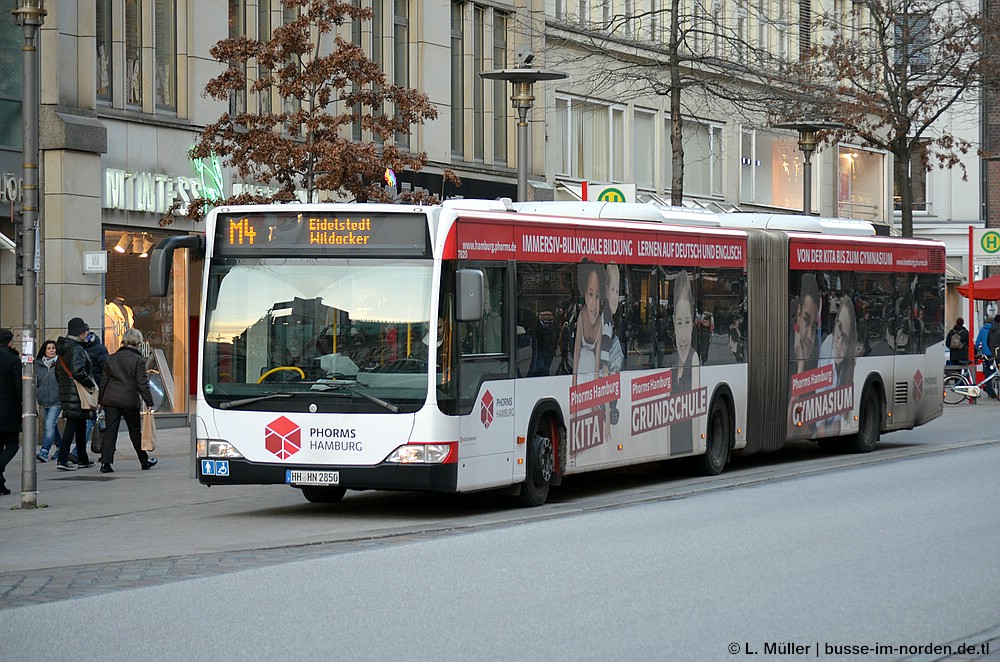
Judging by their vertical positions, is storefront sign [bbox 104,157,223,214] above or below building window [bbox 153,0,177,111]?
below

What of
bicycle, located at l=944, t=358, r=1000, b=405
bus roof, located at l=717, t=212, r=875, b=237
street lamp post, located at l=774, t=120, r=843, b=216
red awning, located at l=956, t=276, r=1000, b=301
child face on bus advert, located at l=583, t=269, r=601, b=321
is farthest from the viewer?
red awning, located at l=956, t=276, r=1000, b=301

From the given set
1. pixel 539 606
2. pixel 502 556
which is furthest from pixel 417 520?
pixel 539 606

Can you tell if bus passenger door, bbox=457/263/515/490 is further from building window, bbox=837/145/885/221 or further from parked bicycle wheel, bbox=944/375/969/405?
building window, bbox=837/145/885/221

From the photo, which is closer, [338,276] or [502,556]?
[502,556]

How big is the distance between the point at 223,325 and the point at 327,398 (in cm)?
116

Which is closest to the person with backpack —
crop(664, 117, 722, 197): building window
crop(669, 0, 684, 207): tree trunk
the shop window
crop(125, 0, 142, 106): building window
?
crop(664, 117, 722, 197): building window

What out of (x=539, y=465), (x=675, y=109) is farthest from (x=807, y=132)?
(x=539, y=465)

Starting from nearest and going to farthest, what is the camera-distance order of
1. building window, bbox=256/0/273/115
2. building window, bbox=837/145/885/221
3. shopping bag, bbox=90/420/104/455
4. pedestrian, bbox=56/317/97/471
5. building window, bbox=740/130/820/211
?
pedestrian, bbox=56/317/97/471, shopping bag, bbox=90/420/104/455, building window, bbox=256/0/273/115, building window, bbox=740/130/820/211, building window, bbox=837/145/885/221

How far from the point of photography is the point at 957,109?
59.4 m

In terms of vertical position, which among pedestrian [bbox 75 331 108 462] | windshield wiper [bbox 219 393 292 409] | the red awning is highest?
the red awning

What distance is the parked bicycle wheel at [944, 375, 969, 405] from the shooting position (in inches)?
1452

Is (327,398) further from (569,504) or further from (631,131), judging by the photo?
(631,131)

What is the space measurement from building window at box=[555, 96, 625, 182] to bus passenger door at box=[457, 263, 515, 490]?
23.9m

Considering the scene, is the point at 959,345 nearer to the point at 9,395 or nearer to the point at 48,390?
the point at 48,390
